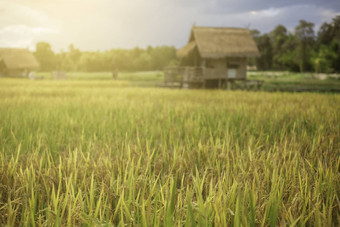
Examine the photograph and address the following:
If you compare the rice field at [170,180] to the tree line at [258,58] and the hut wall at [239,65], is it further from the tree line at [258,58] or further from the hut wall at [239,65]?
the tree line at [258,58]

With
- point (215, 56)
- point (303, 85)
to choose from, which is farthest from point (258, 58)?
point (215, 56)

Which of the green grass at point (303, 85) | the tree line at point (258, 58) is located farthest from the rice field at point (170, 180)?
the tree line at point (258, 58)

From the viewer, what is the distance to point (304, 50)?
37.5m

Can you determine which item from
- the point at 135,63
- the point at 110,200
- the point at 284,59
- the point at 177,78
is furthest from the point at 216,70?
the point at 135,63

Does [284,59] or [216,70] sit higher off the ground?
[284,59]

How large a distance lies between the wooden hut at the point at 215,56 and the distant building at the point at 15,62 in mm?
26257

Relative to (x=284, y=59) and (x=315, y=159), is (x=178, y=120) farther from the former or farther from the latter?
(x=284, y=59)

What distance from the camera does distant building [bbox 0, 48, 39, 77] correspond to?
119 ft

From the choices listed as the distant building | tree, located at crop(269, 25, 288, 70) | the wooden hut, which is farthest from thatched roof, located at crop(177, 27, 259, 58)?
tree, located at crop(269, 25, 288, 70)

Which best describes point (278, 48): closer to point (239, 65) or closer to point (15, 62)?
point (239, 65)

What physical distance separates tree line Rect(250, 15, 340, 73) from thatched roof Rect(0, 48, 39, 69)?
32759 millimetres

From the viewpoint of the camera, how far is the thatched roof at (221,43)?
17.7 m

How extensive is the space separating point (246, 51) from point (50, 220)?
18958mm

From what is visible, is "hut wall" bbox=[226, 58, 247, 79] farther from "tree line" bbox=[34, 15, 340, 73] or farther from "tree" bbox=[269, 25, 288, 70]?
"tree" bbox=[269, 25, 288, 70]
